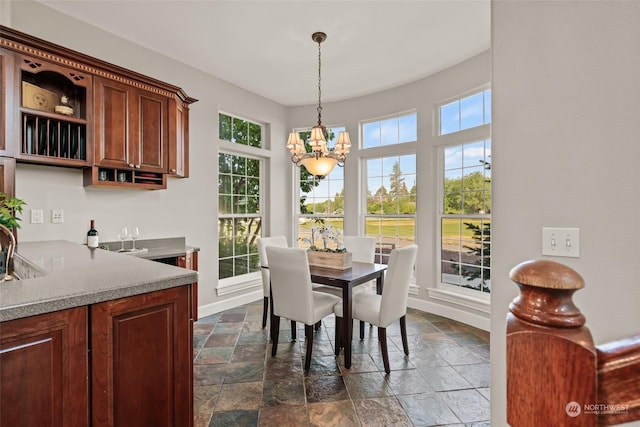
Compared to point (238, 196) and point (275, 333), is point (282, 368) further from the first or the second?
point (238, 196)

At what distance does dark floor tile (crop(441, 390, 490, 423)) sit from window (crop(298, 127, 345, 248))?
2.81 metres

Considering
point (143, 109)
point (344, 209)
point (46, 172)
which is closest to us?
point (46, 172)

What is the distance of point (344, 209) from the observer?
462 centimetres

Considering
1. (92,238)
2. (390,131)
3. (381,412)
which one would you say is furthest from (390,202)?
(92,238)

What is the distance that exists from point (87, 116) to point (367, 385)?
319 centimetres

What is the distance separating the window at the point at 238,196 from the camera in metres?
4.12

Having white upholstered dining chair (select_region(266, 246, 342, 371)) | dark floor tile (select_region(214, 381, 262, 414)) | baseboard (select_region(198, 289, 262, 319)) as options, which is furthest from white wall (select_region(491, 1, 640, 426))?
baseboard (select_region(198, 289, 262, 319))

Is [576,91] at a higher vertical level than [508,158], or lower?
higher

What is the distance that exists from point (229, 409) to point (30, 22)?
3464 millimetres

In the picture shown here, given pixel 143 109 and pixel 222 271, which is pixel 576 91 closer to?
pixel 143 109

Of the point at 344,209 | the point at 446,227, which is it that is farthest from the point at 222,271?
the point at 446,227

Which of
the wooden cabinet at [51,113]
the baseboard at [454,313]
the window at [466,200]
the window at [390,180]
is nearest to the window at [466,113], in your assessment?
the window at [466,200]

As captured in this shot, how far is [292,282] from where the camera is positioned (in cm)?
250

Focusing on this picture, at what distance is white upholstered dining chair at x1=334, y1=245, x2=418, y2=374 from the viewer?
7.85 ft
